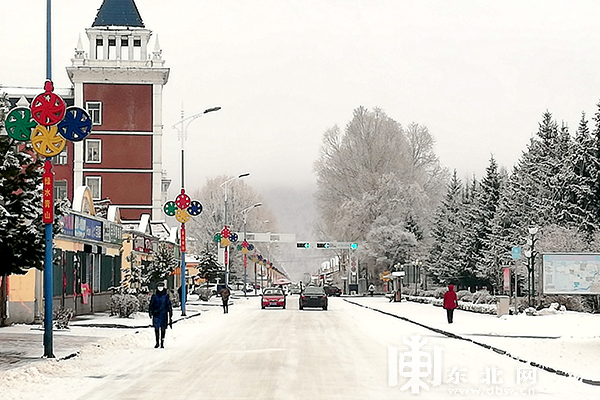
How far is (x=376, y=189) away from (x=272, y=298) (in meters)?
29.4

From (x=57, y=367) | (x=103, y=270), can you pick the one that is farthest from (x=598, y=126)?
(x=57, y=367)

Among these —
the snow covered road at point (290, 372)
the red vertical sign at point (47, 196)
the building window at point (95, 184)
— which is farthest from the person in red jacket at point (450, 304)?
the building window at point (95, 184)

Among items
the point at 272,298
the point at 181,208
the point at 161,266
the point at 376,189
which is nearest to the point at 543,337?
the point at 181,208

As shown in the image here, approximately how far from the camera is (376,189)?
85.5 m

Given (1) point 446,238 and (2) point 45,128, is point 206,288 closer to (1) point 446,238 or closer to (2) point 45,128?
(1) point 446,238

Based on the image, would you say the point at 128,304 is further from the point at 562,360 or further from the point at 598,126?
the point at 598,126

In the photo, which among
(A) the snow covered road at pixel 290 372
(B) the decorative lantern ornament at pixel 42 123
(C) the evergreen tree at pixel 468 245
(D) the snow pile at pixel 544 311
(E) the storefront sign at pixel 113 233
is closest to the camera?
(A) the snow covered road at pixel 290 372

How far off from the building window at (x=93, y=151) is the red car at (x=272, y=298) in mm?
28797

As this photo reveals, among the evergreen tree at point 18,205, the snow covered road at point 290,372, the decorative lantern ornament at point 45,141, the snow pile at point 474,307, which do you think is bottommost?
the snow pile at point 474,307

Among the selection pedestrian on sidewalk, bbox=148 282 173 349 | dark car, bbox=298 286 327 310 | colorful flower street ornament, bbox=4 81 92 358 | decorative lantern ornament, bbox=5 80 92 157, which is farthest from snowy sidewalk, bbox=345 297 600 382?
dark car, bbox=298 286 327 310

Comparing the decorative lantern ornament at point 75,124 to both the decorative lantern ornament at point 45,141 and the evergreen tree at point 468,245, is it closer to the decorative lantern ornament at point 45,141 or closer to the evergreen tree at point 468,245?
the decorative lantern ornament at point 45,141

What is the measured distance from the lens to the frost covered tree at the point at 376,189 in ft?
277

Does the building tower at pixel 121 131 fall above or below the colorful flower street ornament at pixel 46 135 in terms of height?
above

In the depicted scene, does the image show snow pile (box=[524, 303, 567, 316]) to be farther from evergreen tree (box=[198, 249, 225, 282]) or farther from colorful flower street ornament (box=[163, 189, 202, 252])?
evergreen tree (box=[198, 249, 225, 282])
